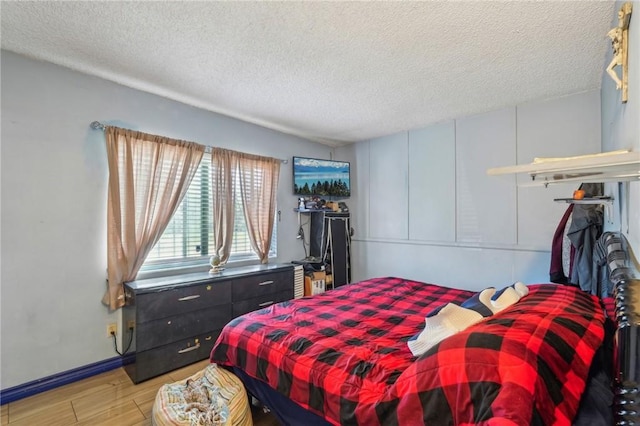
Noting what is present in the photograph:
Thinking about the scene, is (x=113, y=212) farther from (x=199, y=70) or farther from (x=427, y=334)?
(x=427, y=334)

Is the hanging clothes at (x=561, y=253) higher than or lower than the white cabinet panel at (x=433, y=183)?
lower

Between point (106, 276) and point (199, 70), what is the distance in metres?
1.97

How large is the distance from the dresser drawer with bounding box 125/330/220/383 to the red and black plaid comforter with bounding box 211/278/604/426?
891mm

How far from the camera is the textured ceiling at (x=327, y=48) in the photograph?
1734 mm

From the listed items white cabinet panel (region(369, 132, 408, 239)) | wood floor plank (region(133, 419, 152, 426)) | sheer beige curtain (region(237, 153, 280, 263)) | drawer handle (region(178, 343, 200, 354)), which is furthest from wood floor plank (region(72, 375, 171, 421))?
white cabinet panel (region(369, 132, 408, 239))

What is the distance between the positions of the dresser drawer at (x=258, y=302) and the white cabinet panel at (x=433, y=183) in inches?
74.8

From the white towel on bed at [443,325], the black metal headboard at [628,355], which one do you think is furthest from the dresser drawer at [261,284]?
the black metal headboard at [628,355]

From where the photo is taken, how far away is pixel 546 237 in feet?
9.89

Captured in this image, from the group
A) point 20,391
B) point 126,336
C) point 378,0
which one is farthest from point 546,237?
point 20,391

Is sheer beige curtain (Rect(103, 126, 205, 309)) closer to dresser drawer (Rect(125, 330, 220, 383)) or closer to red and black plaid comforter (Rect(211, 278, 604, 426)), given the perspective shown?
dresser drawer (Rect(125, 330, 220, 383))

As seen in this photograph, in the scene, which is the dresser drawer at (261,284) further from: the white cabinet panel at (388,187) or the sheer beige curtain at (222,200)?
the white cabinet panel at (388,187)

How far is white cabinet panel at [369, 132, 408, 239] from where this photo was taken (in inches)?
163

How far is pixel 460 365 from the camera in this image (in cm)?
101

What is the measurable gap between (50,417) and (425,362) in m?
2.50
